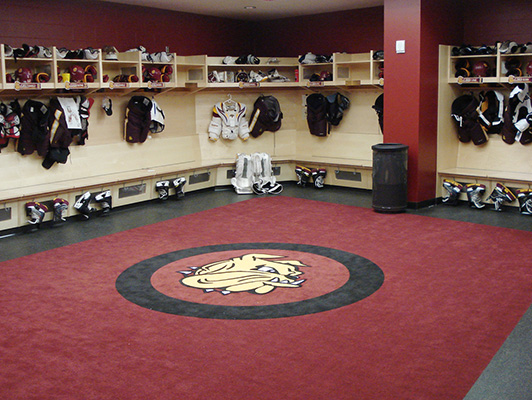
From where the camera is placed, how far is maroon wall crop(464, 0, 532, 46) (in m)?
→ 7.57

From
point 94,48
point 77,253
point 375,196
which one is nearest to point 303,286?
point 77,253

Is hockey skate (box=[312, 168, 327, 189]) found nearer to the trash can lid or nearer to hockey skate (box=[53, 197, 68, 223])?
the trash can lid

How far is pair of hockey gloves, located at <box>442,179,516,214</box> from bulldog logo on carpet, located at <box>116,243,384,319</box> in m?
2.71

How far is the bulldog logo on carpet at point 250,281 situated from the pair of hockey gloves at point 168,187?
253 cm

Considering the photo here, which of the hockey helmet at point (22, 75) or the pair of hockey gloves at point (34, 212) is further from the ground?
the hockey helmet at point (22, 75)

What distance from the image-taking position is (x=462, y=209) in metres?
7.73

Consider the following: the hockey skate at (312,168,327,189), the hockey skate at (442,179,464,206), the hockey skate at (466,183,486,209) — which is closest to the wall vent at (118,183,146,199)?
the hockey skate at (312,168,327,189)

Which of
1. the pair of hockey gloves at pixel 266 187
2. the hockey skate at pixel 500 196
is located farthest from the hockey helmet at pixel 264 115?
the hockey skate at pixel 500 196

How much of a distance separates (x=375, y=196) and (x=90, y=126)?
3765 millimetres

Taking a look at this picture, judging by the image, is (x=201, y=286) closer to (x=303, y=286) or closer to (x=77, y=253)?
(x=303, y=286)

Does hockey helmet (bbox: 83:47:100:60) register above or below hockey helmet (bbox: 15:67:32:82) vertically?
above

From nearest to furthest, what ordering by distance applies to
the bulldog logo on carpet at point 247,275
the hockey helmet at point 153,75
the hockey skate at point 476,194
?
1. the bulldog logo on carpet at point 247,275
2. the hockey skate at point 476,194
3. the hockey helmet at point 153,75

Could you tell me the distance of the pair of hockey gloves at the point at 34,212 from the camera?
6.78 m

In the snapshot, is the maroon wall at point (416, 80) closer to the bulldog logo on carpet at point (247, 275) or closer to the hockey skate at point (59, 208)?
the bulldog logo on carpet at point (247, 275)
